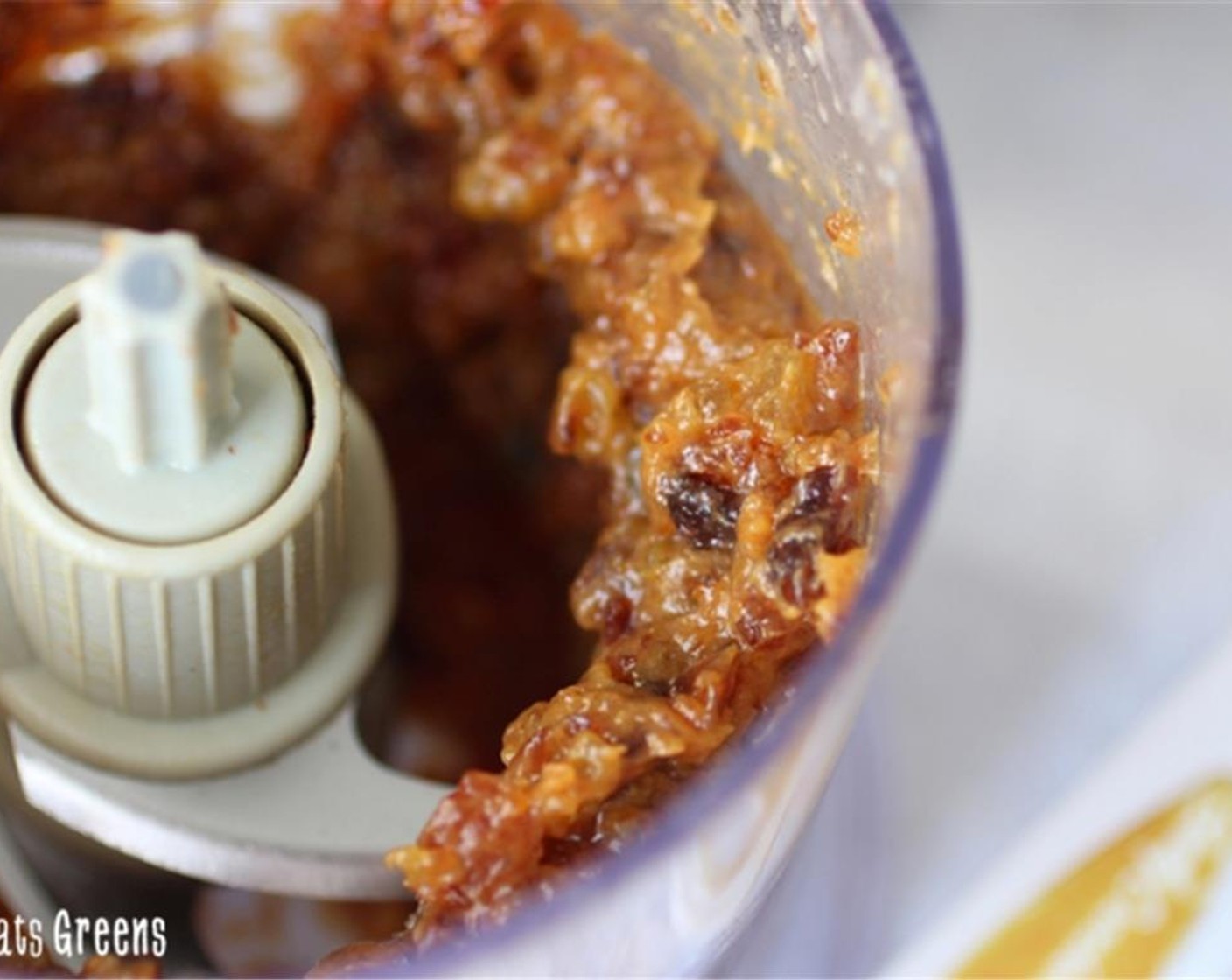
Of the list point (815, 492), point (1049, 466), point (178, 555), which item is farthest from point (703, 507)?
point (1049, 466)

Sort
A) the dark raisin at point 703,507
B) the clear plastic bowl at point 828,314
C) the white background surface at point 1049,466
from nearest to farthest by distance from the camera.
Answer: the clear plastic bowl at point 828,314 → the dark raisin at point 703,507 → the white background surface at point 1049,466

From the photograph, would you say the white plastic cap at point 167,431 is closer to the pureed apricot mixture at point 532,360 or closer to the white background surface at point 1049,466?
the pureed apricot mixture at point 532,360

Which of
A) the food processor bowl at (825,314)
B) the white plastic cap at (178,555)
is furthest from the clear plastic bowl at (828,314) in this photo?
the white plastic cap at (178,555)

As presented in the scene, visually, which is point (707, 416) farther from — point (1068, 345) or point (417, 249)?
point (1068, 345)

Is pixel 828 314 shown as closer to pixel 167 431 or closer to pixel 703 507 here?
pixel 703 507

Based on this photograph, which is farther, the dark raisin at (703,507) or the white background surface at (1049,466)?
the white background surface at (1049,466)

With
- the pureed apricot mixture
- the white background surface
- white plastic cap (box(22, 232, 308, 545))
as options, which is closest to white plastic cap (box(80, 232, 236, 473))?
white plastic cap (box(22, 232, 308, 545))

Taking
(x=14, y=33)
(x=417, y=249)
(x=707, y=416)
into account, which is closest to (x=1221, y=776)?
(x=707, y=416)

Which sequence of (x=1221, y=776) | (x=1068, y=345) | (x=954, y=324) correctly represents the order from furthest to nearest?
(x=1068, y=345) < (x=1221, y=776) < (x=954, y=324)

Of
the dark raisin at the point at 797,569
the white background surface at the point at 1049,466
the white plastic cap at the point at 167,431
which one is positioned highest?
the dark raisin at the point at 797,569
